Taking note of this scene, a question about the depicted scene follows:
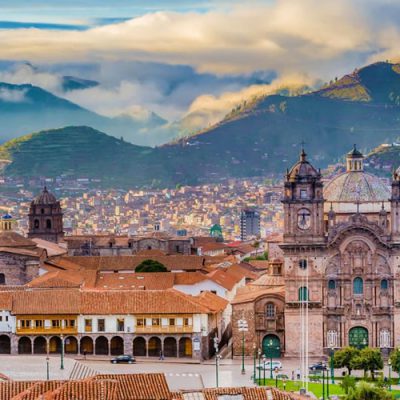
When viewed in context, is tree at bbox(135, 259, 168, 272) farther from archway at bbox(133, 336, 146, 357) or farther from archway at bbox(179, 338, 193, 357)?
archway at bbox(179, 338, 193, 357)

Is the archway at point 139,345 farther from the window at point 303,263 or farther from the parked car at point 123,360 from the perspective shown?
the window at point 303,263

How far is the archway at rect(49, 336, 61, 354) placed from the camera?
91.8 m

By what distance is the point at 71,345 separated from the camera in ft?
302

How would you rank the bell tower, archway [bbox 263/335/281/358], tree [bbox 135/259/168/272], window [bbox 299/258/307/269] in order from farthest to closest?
1. tree [bbox 135/259/168/272]
2. archway [bbox 263/335/281/358]
3. the bell tower
4. window [bbox 299/258/307/269]

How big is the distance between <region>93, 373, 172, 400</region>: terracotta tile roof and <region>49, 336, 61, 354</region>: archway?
3840cm

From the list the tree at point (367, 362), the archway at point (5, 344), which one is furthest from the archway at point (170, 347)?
the tree at point (367, 362)

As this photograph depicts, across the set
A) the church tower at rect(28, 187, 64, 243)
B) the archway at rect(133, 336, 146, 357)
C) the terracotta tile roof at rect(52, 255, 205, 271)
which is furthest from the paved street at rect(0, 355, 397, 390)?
the church tower at rect(28, 187, 64, 243)

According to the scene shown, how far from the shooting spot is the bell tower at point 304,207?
9062cm

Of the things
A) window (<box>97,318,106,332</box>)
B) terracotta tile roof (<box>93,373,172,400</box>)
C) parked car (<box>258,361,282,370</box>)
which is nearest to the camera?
terracotta tile roof (<box>93,373,172,400</box>)

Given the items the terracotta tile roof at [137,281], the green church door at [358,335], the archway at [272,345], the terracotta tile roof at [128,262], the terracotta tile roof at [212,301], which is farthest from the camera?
the terracotta tile roof at [128,262]

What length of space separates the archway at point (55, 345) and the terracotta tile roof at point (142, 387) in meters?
38.4

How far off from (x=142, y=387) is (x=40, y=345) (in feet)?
133

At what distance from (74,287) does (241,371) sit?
2160 centimetres

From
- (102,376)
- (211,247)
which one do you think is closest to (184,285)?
(102,376)
